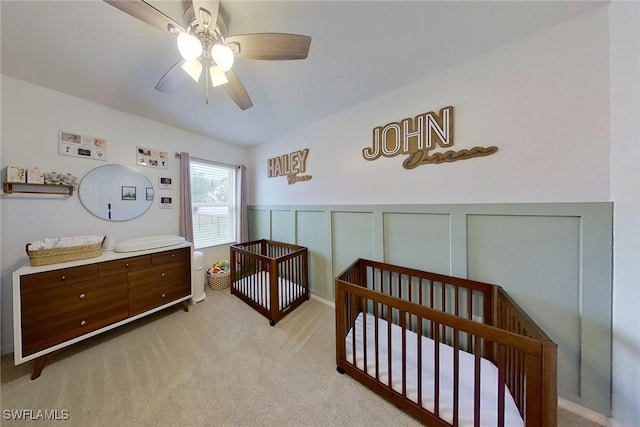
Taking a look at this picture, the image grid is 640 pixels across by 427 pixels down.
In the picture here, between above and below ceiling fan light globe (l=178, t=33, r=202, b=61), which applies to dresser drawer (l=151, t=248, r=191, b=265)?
below

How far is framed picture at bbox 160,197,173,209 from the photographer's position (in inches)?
102

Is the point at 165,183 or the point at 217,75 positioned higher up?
the point at 217,75

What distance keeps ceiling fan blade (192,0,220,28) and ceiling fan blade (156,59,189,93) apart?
0.33 meters

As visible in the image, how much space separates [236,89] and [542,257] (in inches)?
96.4

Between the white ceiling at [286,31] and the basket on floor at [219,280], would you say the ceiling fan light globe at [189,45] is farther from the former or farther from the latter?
the basket on floor at [219,280]

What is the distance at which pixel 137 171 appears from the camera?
2.36 m

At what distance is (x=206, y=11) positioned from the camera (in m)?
0.99

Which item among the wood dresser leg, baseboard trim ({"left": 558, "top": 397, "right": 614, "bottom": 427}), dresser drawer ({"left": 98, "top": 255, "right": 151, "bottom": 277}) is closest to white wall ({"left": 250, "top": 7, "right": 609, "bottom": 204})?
baseboard trim ({"left": 558, "top": 397, "right": 614, "bottom": 427})

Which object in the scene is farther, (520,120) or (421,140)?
(421,140)

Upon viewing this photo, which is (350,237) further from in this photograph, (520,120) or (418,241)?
(520,120)

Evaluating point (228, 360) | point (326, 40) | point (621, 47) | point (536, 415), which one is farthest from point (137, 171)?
point (621, 47)

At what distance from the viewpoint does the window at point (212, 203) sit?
2992mm

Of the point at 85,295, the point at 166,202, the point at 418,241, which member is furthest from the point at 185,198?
the point at 418,241

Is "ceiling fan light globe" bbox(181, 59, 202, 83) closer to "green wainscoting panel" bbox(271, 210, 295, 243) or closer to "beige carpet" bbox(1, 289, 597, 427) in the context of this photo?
"green wainscoting panel" bbox(271, 210, 295, 243)
